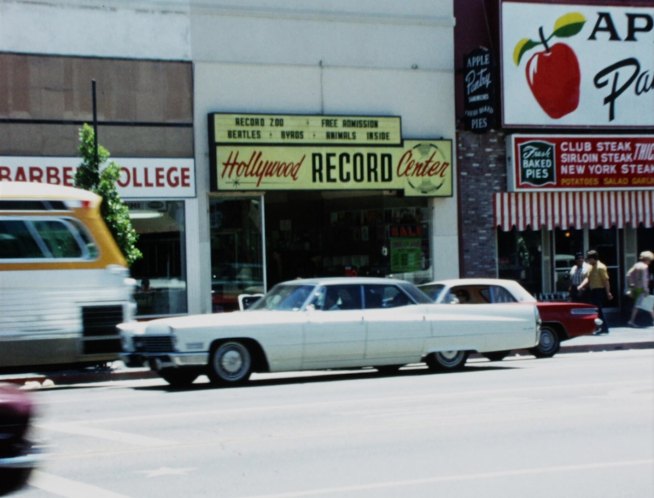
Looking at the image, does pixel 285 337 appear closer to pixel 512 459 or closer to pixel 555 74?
pixel 512 459

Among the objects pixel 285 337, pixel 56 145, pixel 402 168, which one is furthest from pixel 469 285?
pixel 56 145

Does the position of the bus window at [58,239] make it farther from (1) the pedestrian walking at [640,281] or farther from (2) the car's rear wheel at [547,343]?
(1) the pedestrian walking at [640,281]

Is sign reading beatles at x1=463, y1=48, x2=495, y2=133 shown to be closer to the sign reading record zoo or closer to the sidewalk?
the sign reading record zoo

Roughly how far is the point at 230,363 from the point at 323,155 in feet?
32.0

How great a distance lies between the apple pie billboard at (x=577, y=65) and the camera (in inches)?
1047

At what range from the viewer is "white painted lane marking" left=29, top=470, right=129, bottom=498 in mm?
8469

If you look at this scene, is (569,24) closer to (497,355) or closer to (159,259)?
(497,355)

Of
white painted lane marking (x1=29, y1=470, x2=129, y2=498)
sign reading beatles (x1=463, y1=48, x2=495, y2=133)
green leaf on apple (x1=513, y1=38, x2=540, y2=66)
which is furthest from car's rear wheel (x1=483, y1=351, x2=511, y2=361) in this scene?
white painted lane marking (x1=29, y1=470, x2=129, y2=498)

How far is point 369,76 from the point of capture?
25781 mm

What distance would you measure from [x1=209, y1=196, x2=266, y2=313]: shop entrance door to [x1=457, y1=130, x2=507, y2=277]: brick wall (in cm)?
481

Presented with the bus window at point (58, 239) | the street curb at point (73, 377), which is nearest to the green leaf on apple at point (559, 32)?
the street curb at point (73, 377)

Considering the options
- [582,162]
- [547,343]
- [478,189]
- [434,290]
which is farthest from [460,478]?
[582,162]

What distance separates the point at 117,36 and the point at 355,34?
528 cm

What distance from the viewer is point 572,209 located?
89.2ft
